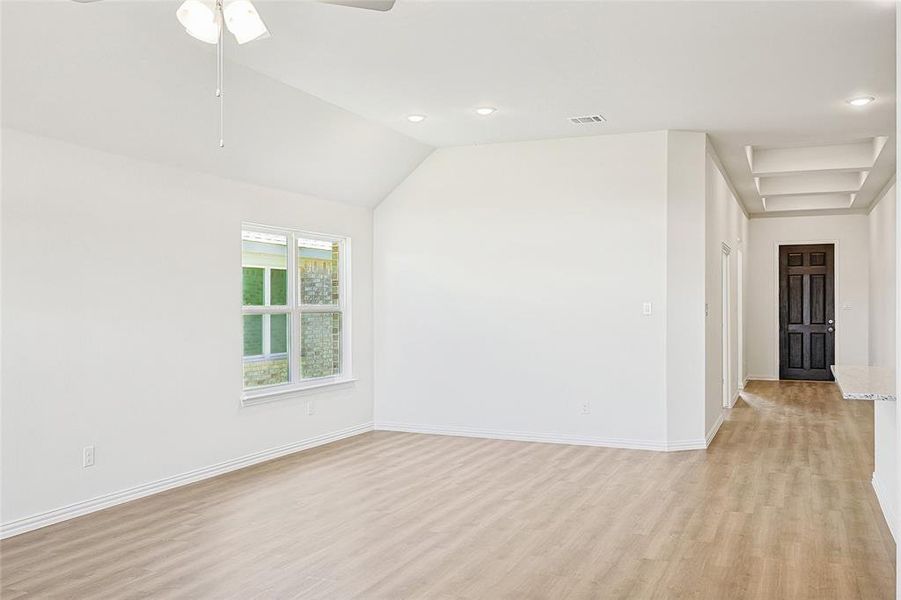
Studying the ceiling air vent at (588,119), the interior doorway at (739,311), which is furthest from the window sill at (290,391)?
the interior doorway at (739,311)

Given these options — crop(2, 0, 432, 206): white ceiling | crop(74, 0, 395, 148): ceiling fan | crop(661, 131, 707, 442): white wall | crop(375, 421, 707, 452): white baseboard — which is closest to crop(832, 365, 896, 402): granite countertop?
crop(661, 131, 707, 442): white wall

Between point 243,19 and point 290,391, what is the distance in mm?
4199

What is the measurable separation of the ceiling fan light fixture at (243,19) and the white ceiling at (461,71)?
117cm

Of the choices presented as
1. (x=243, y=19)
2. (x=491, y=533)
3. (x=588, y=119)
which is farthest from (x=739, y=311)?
(x=243, y=19)

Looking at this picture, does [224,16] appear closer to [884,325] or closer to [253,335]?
[253,335]

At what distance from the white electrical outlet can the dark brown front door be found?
998 cm

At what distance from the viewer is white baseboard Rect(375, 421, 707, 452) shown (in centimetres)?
637

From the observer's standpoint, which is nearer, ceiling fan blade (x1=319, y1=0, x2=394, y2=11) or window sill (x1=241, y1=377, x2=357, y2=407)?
ceiling fan blade (x1=319, y1=0, x2=394, y2=11)

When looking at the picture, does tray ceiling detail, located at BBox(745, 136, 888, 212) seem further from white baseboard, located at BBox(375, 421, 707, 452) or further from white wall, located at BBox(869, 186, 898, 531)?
white baseboard, located at BBox(375, 421, 707, 452)

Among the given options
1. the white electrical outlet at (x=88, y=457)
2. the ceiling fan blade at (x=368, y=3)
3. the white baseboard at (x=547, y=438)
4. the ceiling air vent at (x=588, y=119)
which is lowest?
the white baseboard at (x=547, y=438)

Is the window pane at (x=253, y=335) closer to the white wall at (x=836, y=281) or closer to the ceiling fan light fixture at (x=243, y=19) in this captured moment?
the ceiling fan light fixture at (x=243, y=19)

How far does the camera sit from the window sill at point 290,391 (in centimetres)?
589

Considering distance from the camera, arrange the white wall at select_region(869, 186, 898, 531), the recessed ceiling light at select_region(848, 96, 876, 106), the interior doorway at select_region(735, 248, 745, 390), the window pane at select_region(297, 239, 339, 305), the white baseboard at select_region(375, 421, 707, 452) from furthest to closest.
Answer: the interior doorway at select_region(735, 248, 745, 390) → the window pane at select_region(297, 239, 339, 305) → the white baseboard at select_region(375, 421, 707, 452) → the recessed ceiling light at select_region(848, 96, 876, 106) → the white wall at select_region(869, 186, 898, 531)

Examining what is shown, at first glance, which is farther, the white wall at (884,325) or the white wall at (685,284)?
the white wall at (685,284)
